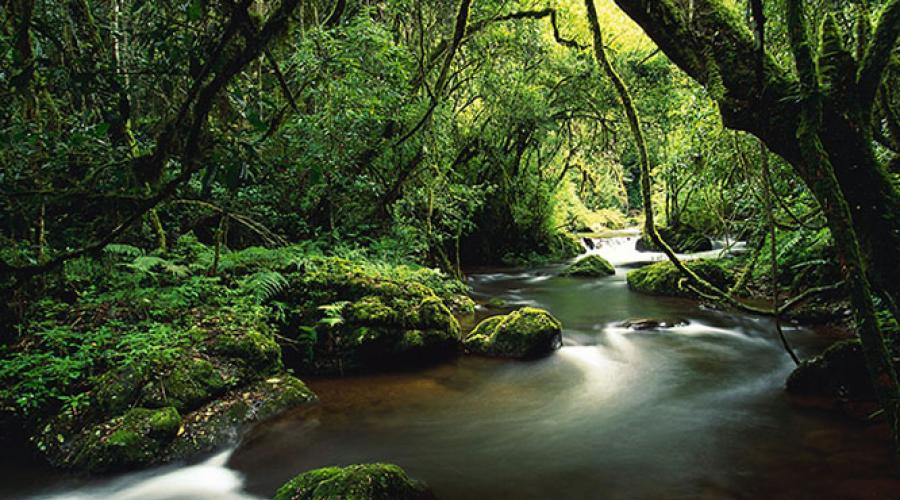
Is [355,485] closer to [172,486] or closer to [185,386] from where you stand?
[172,486]

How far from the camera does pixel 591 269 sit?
14930 mm

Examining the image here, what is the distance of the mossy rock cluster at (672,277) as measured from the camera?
10938 mm

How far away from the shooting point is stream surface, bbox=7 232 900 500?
3934mm

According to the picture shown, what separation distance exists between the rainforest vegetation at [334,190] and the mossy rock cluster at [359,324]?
0.03 meters

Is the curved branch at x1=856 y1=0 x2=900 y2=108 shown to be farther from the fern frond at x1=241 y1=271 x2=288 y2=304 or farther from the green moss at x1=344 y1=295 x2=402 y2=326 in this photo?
the fern frond at x1=241 y1=271 x2=288 y2=304

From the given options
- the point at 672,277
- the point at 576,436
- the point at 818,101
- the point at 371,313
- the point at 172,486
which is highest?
the point at 818,101

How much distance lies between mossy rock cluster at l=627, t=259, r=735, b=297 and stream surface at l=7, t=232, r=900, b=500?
10.7ft

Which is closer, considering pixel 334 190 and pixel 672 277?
pixel 334 190

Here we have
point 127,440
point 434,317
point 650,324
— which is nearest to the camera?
point 127,440

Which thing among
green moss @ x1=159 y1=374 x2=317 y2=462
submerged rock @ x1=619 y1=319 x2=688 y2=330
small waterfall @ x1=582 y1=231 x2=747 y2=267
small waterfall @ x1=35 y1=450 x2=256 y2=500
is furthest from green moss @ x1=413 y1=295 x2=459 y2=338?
small waterfall @ x1=582 y1=231 x2=747 y2=267

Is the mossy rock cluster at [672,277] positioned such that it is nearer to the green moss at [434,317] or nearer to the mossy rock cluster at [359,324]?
the green moss at [434,317]

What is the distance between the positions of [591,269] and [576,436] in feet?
34.2

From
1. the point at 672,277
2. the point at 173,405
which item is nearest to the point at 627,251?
the point at 672,277

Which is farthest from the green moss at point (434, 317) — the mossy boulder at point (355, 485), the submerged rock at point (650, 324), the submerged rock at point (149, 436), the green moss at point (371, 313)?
the submerged rock at point (650, 324)
